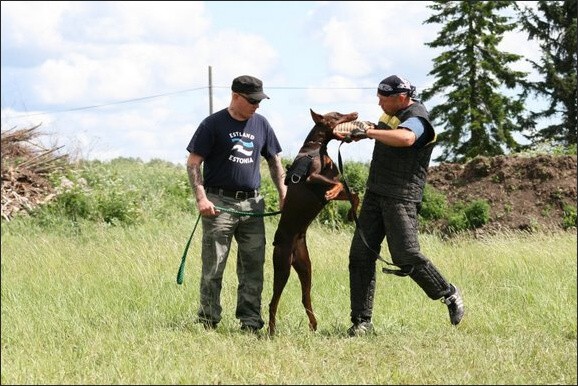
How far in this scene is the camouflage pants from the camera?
6.94m

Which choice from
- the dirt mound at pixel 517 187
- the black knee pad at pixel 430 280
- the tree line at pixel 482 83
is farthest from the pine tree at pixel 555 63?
the black knee pad at pixel 430 280

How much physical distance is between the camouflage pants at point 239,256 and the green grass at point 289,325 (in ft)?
0.61

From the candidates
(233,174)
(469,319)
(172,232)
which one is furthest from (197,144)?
(172,232)

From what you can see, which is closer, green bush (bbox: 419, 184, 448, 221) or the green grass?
the green grass

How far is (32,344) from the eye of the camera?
21.1 ft

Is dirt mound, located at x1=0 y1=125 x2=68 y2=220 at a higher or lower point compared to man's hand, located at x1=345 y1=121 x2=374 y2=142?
lower

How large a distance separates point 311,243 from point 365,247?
4347mm

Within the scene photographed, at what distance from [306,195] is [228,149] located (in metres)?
0.78

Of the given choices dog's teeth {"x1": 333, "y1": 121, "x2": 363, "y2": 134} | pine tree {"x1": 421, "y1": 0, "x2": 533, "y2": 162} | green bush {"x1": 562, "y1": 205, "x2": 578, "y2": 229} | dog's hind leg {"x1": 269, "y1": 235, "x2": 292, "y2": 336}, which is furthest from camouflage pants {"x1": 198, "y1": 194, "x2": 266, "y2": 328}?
pine tree {"x1": 421, "y1": 0, "x2": 533, "y2": 162}

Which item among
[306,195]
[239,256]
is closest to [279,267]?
[239,256]

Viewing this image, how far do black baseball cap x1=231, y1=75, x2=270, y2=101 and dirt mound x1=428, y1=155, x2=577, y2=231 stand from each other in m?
8.40

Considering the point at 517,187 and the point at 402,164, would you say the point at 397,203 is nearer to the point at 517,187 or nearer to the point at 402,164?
the point at 402,164

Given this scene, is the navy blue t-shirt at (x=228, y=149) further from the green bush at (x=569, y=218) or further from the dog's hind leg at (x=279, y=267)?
the green bush at (x=569, y=218)

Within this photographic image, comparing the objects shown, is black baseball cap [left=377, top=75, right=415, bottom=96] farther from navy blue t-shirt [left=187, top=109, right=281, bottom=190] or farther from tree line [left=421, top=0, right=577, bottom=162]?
Answer: tree line [left=421, top=0, right=577, bottom=162]
